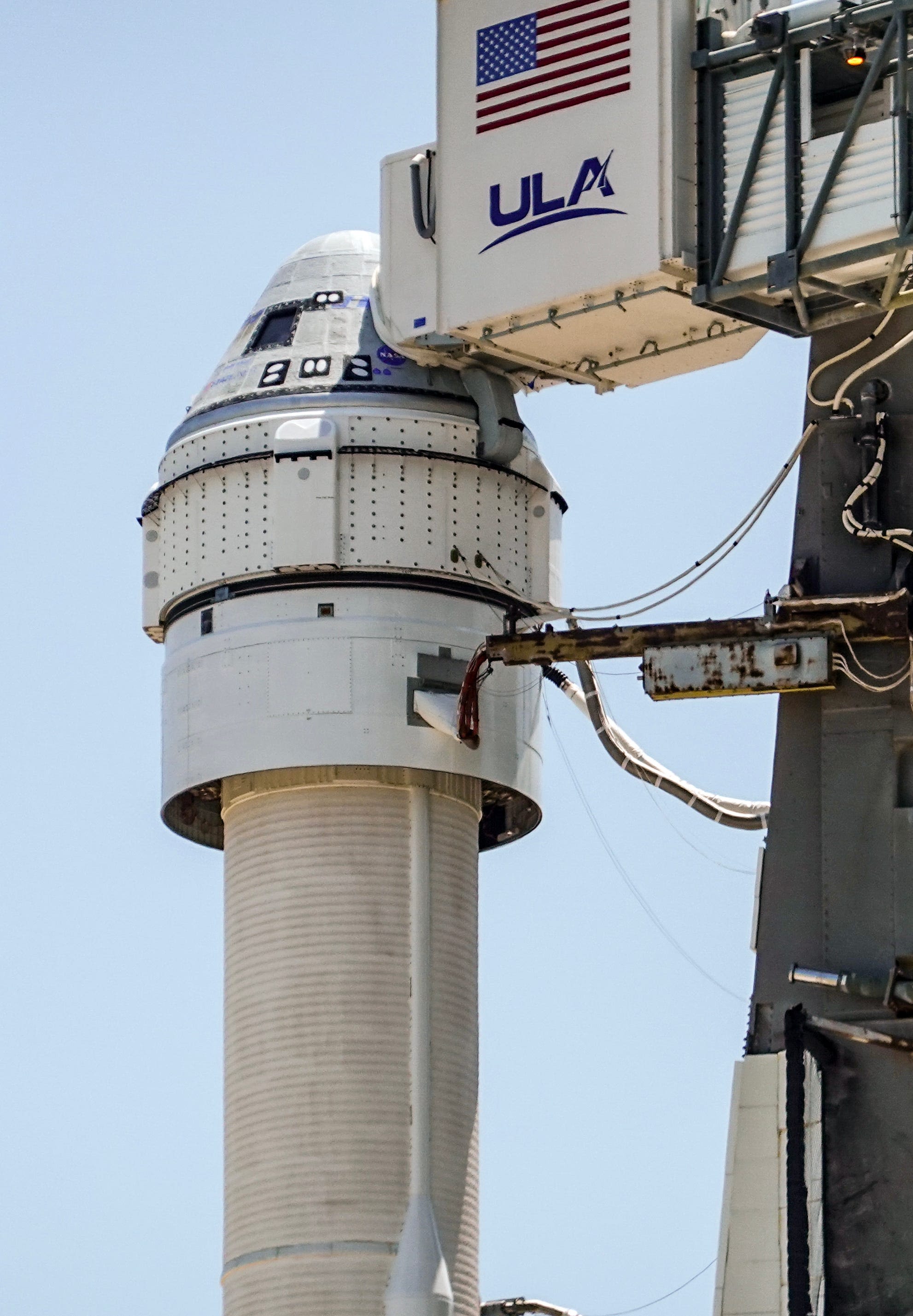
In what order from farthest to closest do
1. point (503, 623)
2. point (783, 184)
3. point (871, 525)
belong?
point (503, 623), point (871, 525), point (783, 184)

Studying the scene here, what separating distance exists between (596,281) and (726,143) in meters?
2.15

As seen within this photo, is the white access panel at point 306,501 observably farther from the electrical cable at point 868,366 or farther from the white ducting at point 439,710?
the electrical cable at point 868,366

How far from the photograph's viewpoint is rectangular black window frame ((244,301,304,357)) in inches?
1967

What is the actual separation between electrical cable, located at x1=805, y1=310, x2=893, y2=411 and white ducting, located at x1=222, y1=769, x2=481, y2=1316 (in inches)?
282

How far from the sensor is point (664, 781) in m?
49.6

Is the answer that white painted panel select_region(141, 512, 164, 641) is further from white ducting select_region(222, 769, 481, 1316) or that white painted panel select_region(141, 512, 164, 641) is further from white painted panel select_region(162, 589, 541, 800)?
white ducting select_region(222, 769, 481, 1316)

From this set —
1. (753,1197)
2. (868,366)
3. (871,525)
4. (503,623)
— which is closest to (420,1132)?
(753,1197)

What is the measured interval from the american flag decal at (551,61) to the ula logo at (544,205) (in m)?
0.80

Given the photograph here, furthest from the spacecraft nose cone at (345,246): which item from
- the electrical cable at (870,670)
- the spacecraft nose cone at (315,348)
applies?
the electrical cable at (870,670)

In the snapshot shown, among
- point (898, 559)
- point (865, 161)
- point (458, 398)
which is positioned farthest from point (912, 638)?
point (458, 398)

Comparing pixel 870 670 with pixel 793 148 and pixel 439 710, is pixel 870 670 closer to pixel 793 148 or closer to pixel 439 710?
pixel 793 148

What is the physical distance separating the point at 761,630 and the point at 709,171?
5260mm

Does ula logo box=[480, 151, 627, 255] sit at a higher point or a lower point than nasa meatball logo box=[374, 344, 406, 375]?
higher

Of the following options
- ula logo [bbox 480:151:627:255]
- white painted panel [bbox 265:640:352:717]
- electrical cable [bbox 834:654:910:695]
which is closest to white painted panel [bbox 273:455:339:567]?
white painted panel [bbox 265:640:352:717]
